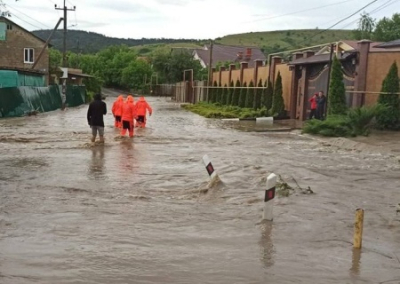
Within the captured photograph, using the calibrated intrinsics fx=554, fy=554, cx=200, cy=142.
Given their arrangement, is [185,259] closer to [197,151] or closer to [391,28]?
[197,151]

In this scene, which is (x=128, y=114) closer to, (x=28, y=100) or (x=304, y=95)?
(x=304, y=95)

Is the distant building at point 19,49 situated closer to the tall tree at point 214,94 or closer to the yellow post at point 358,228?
the tall tree at point 214,94

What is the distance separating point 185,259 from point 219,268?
450mm

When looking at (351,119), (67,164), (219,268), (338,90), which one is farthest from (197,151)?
(219,268)

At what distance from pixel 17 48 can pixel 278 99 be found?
3118cm

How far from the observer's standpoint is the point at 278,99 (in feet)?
102

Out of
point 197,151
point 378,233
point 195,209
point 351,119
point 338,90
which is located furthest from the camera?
point 338,90

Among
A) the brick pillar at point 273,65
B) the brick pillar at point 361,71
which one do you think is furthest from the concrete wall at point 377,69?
the brick pillar at point 273,65

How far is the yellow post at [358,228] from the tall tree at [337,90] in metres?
16.4

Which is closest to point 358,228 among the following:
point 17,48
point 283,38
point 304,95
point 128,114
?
point 128,114

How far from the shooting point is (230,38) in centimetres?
15438

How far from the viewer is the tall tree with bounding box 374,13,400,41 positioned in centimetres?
8100

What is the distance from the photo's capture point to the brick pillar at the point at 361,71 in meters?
22.5

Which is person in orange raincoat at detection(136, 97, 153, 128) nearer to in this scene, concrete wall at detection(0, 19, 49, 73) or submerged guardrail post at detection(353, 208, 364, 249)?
submerged guardrail post at detection(353, 208, 364, 249)
